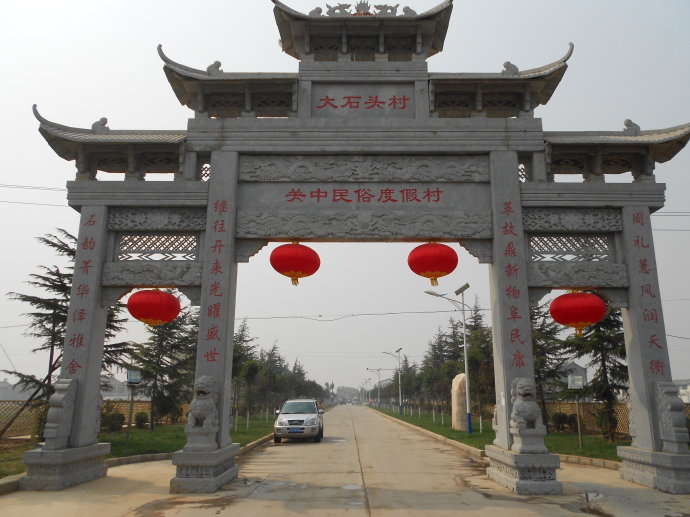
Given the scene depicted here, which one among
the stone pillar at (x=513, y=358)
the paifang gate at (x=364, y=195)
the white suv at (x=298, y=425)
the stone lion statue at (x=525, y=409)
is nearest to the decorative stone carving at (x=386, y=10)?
the paifang gate at (x=364, y=195)

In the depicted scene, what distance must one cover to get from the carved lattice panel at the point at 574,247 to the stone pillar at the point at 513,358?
264 mm

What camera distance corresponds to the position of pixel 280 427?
12.2 m

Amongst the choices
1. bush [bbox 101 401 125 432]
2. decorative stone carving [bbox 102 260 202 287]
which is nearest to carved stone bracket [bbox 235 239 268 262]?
decorative stone carving [bbox 102 260 202 287]

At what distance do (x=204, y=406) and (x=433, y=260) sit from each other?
347 cm

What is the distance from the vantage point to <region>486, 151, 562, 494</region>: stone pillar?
5.73m

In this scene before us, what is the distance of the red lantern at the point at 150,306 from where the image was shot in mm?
6285

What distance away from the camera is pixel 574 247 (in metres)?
6.85

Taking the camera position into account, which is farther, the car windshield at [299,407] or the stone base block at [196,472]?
the car windshield at [299,407]

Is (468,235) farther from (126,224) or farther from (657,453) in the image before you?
(126,224)

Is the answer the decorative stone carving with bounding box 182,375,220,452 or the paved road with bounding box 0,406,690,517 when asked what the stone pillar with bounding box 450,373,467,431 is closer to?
the paved road with bounding box 0,406,690,517

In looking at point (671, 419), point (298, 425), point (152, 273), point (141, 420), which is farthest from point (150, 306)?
point (141, 420)

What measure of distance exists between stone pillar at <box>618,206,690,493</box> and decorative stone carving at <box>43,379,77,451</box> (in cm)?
738

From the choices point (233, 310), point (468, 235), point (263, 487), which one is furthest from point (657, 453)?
point (233, 310)

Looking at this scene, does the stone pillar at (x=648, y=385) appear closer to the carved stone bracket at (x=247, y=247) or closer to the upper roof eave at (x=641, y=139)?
the upper roof eave at (x=641, y=139)
